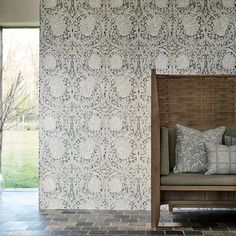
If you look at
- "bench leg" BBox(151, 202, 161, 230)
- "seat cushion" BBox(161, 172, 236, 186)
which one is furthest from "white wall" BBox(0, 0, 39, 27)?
"bench leg" BBox(151, 202, 161, 230)

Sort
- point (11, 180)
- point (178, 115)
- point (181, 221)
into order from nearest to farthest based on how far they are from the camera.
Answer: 1. point (181, 221)
2. point (178, 115)
3. point (11, 180)

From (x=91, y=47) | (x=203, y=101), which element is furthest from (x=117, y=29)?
(x=203, y=101)

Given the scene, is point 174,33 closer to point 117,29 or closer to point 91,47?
point 117,29

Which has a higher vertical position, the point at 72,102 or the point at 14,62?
the point at 14,62

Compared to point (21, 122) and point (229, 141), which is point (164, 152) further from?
point (21, 122)

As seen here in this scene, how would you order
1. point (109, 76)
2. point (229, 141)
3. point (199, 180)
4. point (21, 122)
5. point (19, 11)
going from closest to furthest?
point (199, 180) < point (229, 141) < point (109, 76) < point (19, 11) < point (21, 122)

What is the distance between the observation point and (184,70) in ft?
14.9

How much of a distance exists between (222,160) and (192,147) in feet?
1.09

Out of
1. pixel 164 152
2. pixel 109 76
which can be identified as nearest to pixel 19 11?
pixel 109 76

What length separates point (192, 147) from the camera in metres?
4.07

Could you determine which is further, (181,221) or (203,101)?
(203,101)

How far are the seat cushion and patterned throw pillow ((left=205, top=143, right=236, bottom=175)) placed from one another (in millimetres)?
116

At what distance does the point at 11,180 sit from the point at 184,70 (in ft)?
8.95

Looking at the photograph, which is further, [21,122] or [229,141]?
[21,122]
